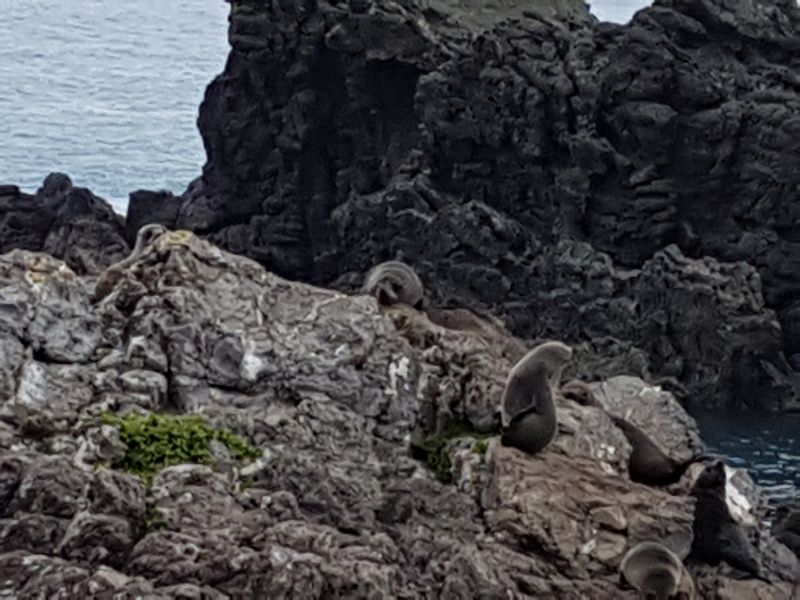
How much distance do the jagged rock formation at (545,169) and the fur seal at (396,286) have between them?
552 inches

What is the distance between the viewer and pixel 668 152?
1136 inches

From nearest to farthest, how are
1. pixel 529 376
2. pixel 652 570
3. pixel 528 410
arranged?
pixel 652 570, pixel 528 410, pixel 529 376

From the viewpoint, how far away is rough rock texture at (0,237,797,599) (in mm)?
7125

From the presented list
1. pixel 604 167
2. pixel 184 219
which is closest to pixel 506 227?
pixel 604 167

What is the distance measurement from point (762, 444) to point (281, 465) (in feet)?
65.6

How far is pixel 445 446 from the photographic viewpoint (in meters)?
8.85

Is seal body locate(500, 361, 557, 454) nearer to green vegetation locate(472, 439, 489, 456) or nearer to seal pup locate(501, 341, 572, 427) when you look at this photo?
seal pup locate(501, 341, 572, 427)

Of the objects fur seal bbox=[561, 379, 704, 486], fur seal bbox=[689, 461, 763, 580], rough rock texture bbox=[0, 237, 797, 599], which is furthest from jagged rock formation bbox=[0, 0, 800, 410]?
rough rock texture bbox=[0, 237, 797, 599]

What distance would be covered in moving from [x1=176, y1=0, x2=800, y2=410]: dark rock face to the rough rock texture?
58.4ft

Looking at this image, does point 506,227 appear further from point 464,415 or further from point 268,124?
point 464,415

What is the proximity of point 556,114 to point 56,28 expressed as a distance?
40.4m

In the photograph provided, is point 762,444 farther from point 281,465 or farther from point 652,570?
point 281,465

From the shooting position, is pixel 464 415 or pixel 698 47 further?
pixel 698 47

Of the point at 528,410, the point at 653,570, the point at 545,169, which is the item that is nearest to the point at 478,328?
the point at 528,410
